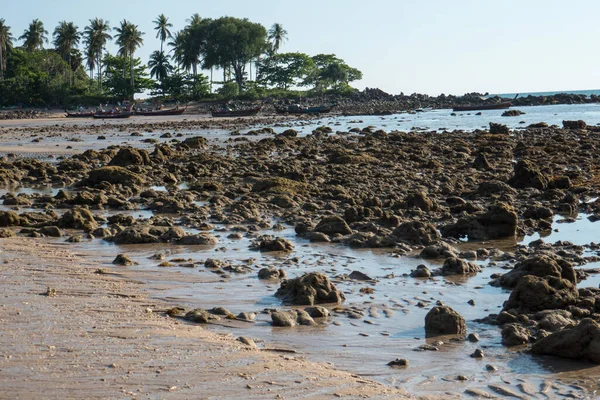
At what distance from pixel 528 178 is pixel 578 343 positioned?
1397cm

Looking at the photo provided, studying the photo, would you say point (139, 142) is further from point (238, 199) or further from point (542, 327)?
point (542, 327)

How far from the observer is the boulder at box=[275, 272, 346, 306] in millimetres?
8953

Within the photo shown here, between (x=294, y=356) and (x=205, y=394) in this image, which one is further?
(x=294, y=356)

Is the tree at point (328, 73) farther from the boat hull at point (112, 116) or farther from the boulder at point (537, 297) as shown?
the boulder at point (537, 297)

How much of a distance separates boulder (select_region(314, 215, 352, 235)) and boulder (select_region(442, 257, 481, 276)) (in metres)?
3.00

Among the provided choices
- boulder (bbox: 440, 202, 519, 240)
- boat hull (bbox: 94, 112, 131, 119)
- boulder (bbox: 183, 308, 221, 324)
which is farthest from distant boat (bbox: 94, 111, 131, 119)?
boulder (bbox: 183, 308, 221, 324)

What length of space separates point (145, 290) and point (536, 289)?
4.49 meters

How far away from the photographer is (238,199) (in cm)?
1895

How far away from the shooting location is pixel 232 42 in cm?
11538

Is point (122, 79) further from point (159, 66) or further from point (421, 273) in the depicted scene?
point (421, 273)

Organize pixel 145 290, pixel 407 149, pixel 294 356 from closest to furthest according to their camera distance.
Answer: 1. pixel 294 356
2. pixel 145 290
3. pixel 407 149

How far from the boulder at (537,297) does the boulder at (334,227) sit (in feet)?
16.9

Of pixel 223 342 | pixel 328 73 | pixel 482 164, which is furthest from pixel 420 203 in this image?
pixel 328 73

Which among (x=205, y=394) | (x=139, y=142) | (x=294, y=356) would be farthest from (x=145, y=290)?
(x=139, y=142)
